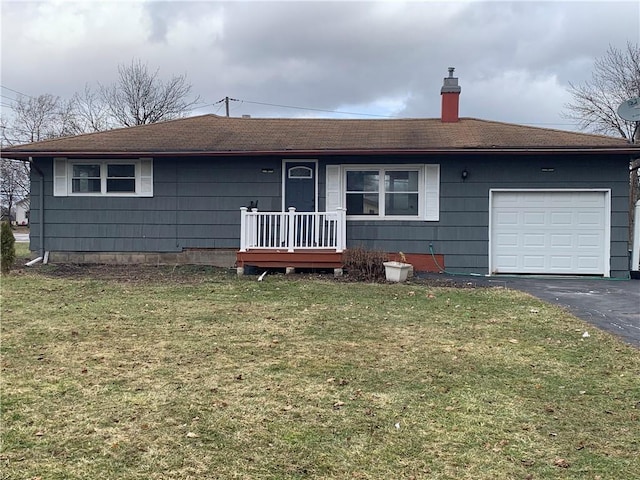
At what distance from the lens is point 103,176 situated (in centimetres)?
1204

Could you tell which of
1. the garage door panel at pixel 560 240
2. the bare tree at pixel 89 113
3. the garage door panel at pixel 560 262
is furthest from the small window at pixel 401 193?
the bare tree at pixel 89 113

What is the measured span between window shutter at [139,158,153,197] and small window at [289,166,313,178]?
3.24 meters

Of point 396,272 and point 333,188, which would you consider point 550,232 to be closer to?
point 396,272

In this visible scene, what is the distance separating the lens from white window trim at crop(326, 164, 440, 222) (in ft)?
37.3

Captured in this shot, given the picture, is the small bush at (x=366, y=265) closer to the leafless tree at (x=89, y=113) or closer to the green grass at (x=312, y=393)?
the green grass at (x=312, y=393)

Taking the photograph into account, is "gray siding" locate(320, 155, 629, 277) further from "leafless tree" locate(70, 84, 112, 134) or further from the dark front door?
"leafless tree" locate(70, 84, 112, 134)

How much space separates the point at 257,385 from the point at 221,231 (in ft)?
26.9

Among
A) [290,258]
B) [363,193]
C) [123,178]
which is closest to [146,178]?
[123,178]

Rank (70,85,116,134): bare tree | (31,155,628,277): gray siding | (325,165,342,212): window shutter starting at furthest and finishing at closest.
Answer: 1. (70,85,116,134): bare tree
2. (325,165,342,212): window shutter
3. (31,155,628,277): gray siding

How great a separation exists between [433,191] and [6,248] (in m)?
8.71

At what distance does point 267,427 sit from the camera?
3.19 meters

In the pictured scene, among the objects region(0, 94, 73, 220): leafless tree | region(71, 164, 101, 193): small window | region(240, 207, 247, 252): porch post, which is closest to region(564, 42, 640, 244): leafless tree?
region(240, 207, 247, 252): porch post

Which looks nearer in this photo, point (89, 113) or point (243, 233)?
point (243, 233)

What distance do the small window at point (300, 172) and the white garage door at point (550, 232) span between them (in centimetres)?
405
